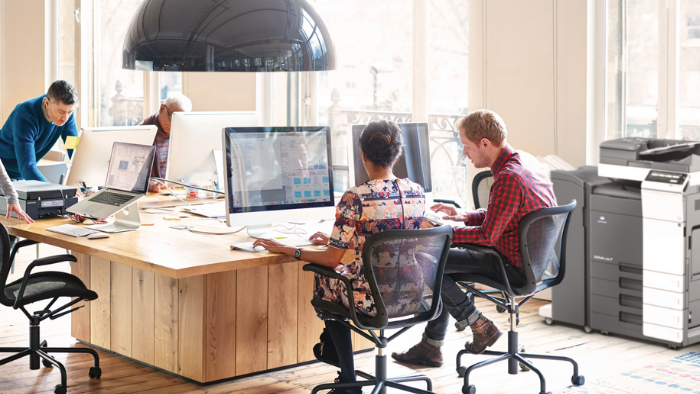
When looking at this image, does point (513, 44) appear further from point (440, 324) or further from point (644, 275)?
point (440, 324)

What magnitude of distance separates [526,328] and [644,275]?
74 centimetres

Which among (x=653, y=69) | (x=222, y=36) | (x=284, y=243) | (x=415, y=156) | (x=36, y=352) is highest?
(x=653, y=69)

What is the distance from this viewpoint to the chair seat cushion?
347 centimetres

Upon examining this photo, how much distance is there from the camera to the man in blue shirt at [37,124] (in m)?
4.65

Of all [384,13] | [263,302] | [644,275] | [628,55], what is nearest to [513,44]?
[628,55]

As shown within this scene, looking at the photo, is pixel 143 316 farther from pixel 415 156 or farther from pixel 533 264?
pixel 533 264

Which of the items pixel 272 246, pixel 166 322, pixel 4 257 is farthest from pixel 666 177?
pixel 4 257

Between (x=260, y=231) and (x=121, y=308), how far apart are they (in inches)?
35.7

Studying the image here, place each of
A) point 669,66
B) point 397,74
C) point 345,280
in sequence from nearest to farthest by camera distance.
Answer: point 345,280 < point 669,66 < point 397,74

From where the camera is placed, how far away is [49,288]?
3.54 meters

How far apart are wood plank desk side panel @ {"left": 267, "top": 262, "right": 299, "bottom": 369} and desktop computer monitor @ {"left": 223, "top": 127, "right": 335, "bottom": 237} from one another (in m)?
0.28

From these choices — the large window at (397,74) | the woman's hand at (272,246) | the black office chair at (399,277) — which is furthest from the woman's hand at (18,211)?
the large window at (397,74)

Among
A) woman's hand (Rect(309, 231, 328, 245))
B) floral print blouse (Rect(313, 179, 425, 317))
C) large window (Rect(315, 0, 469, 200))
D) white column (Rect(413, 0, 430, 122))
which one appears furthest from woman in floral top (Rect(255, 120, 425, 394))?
white column (Rect(413, 0, 430, 122))

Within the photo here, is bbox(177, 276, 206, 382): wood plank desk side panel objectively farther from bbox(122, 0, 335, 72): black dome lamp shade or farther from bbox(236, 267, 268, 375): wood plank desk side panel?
bbox(122, 0, 335, 72): black dome lamp shade
